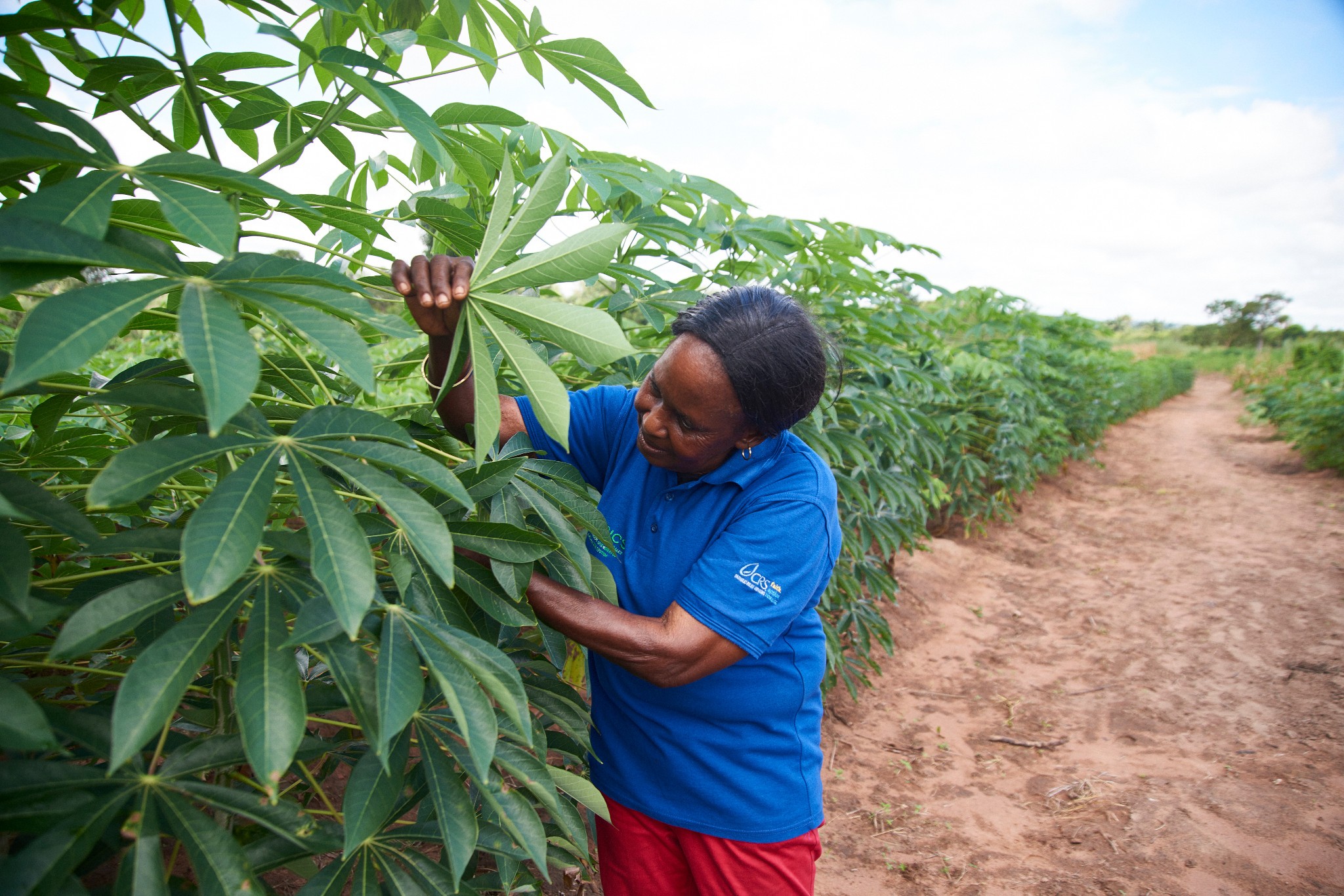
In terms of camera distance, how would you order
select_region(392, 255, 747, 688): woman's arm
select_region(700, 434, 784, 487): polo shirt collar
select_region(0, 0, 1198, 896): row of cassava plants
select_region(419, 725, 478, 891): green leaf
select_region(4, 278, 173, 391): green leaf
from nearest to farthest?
select_region(4, 278, 173, 391): green leaf → select_region(0, 0, 1198, 896): row of cassava plants → select_region(419, 725, 478, 891): green leaf → select_region(392, 255, 747, 688): woman's arm → select_region(700, 434, 784, 487): polo shirt collar

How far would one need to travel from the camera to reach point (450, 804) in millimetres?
818

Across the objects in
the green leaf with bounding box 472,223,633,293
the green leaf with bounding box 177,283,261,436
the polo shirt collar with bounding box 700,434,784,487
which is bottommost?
the polo shirt collar with bounding box 700,434,784,487

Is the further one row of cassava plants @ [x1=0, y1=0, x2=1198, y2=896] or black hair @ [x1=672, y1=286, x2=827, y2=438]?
black hair @ [x1=672, y1=286, x2=827, y2=438]

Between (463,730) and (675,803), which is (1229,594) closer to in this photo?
(675,803)

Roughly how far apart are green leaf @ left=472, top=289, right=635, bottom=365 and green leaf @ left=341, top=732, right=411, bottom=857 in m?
0.48

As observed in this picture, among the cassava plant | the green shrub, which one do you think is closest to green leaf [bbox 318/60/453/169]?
the cassava plant

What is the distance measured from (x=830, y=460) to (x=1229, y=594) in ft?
14.6

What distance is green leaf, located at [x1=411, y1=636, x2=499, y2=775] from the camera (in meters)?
0.70

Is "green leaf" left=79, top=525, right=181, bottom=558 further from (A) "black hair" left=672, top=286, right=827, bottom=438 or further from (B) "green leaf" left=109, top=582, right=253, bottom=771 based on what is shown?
(A) "black hair" left=672, top=286, right=827, bottom=438

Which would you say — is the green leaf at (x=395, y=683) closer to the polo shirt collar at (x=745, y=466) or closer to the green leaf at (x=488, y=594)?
the green leaf at (x=488, y=594)

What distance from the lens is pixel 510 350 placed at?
831 mm

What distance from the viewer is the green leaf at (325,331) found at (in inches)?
24.4

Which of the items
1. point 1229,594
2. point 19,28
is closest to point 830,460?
point 19,28

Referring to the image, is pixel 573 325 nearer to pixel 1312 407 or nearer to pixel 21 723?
pixel 21 723
